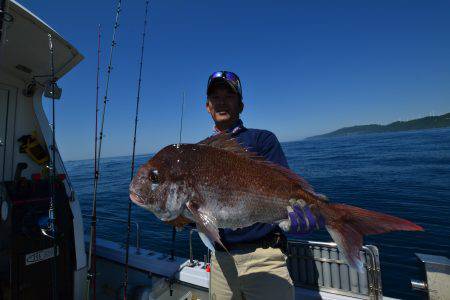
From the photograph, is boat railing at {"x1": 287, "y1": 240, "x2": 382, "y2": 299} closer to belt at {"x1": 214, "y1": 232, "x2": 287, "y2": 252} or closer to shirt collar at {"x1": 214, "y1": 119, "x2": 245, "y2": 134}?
belt at {"x1": 214, "y1": 232, "x2": 287, "y2": 252}

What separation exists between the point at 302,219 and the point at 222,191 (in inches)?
27.9

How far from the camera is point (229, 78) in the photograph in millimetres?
2986

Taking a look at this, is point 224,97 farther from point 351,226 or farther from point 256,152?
point 351,226

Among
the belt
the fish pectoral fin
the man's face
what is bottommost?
the belt

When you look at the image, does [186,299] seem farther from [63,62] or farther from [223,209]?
[63,62]

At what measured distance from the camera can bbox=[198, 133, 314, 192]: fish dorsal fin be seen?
2.30 meters

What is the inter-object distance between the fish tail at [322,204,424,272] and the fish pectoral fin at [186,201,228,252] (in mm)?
922

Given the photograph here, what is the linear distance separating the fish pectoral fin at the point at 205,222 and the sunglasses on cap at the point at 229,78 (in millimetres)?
1475

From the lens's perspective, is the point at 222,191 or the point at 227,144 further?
the point at 227,144

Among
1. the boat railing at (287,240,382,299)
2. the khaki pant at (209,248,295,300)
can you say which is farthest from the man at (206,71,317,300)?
the boat railing at (287,240,382,299)

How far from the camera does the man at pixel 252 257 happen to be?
267 centimetres

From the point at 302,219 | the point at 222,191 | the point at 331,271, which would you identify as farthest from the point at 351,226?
the point at 331,271

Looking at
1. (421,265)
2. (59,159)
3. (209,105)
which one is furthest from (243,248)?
(59,159)

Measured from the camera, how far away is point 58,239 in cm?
427
